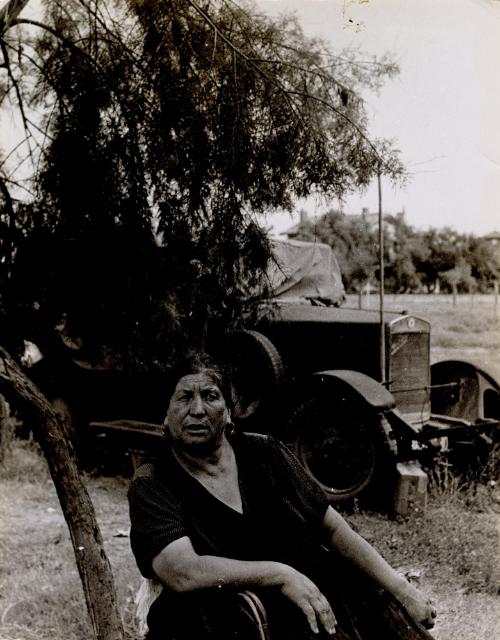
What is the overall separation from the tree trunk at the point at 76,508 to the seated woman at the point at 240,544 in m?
0.85

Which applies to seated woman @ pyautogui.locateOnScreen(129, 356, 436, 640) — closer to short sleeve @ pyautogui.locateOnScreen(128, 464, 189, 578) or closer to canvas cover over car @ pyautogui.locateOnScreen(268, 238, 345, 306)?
short sleeve @ pyautogui.locateOnScreen(128, 464, 189, 578)

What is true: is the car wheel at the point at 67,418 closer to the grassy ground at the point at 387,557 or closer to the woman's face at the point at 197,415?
the grassy ground at the point at 387,557

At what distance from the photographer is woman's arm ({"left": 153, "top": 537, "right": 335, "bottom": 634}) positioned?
6.82ft

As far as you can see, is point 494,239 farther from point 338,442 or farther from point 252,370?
point 338,442

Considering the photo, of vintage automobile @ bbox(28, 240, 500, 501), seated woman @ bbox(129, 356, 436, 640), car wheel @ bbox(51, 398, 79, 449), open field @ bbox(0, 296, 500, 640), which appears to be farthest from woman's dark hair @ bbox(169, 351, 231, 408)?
car wheel @ bbox(51, 398, 79, 449)

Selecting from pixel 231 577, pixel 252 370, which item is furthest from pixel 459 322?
pixel 231 577

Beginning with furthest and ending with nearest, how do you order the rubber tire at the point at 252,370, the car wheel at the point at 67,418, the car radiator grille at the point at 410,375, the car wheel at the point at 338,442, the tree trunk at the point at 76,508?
the car wheel at the point at 67,418 → the car radiator grille at the point at 410,375 → the car wheel at the point at 338,442 → the rubber tire at the point at 252,370 → the tree trunk at the point at 76,508

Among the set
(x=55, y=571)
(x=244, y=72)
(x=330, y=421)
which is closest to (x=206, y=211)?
(x=244, y=72)

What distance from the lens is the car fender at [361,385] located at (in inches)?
175

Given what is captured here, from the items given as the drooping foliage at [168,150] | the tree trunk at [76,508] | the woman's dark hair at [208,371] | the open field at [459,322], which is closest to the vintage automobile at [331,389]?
the open field at [459,322]

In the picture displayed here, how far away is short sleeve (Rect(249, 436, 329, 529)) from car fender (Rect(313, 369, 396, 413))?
6.67 ft

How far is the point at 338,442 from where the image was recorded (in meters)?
4.60

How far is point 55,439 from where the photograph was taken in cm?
316

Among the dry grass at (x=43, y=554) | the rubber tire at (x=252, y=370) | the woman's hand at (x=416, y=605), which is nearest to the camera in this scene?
the woman's hand at (x=416, y=605)
